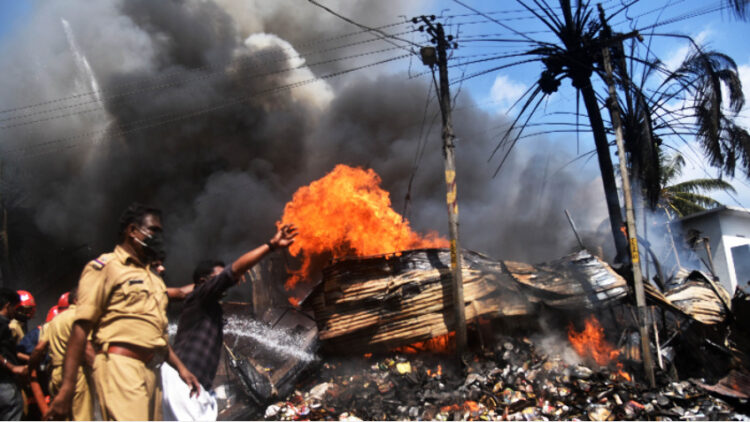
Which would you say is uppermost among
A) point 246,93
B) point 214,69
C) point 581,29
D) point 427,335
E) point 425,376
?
point 214,69

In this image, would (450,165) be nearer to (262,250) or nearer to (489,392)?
(489,392)

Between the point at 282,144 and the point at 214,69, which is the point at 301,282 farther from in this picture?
the point at 214,69

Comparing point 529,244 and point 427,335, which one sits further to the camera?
point 529,244

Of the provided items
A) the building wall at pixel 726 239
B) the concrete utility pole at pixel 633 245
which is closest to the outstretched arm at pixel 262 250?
the concrete utility pole at pixel 633 245

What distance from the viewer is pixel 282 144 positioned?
17.5 metres

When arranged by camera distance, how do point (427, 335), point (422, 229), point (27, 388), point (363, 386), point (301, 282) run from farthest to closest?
point (422, 229) → point (301, 282) → point (427, 335) → point (363, 386) → point (27, 388)

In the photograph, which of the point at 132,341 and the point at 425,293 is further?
the point at 425,293

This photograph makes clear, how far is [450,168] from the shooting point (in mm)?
8867

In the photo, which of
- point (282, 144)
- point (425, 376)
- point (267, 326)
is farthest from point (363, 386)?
point (282, 144)

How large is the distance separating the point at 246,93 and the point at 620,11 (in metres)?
13.1

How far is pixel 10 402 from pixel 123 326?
2167 mm

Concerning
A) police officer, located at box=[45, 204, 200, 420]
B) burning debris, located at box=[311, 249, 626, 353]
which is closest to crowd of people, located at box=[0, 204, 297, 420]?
police officer, located at box=[45, 204, 200, 420]

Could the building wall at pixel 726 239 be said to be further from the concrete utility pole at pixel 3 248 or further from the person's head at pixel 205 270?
the concrete utility pole at pixel 3 248

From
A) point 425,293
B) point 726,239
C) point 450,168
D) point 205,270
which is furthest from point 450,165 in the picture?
point 726,239
